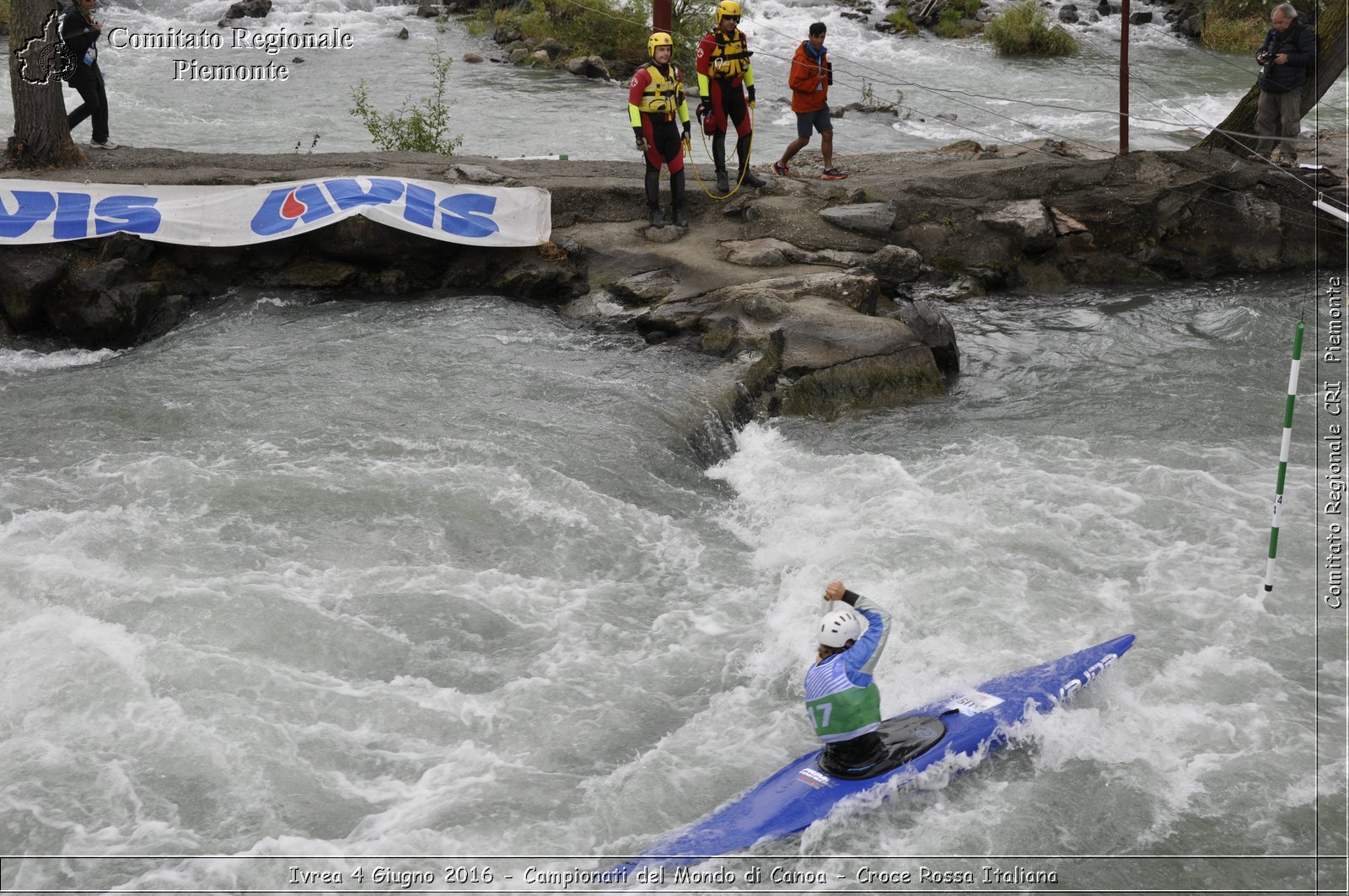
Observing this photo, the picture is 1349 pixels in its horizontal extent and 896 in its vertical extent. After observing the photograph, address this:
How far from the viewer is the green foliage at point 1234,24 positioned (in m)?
19.0

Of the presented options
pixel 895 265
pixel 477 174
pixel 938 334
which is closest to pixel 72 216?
pixel 477 174

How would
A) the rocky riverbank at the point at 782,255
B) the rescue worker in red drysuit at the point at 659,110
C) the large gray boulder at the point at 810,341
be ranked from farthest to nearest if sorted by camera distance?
the rescue worker in red drysuit at the point at 659,110, the rocky riverbank at the point at 782,255, the large gray boulder at the point at 810,341

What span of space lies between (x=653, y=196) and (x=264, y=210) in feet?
10.6

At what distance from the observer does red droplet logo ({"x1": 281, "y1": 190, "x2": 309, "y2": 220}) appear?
31.7ft

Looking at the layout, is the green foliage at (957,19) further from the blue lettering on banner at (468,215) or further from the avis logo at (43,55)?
the avis logo at (43,55)

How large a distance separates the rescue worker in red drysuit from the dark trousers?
18.4 feet

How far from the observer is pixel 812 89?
33.1 ft

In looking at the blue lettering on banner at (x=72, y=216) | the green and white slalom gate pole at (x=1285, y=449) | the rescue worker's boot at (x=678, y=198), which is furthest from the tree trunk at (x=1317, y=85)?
the blue lettering on banner at (x=72, y=216)

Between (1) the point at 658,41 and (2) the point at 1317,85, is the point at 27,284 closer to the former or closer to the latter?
(1) the point at 658,41

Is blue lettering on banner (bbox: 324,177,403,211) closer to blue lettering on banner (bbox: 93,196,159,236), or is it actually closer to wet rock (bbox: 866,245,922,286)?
blue lettering on banner (bbox: 93,196,159,236)

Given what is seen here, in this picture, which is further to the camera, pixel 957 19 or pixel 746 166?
pixel 957 19

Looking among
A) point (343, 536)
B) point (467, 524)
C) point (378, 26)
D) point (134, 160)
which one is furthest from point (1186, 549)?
point (378, 26)

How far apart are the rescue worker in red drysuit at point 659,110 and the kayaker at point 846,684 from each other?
17.6ft

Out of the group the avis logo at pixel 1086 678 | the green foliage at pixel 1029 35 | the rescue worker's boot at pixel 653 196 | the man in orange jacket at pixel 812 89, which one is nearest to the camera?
the avis logo at pixel 1086 678
